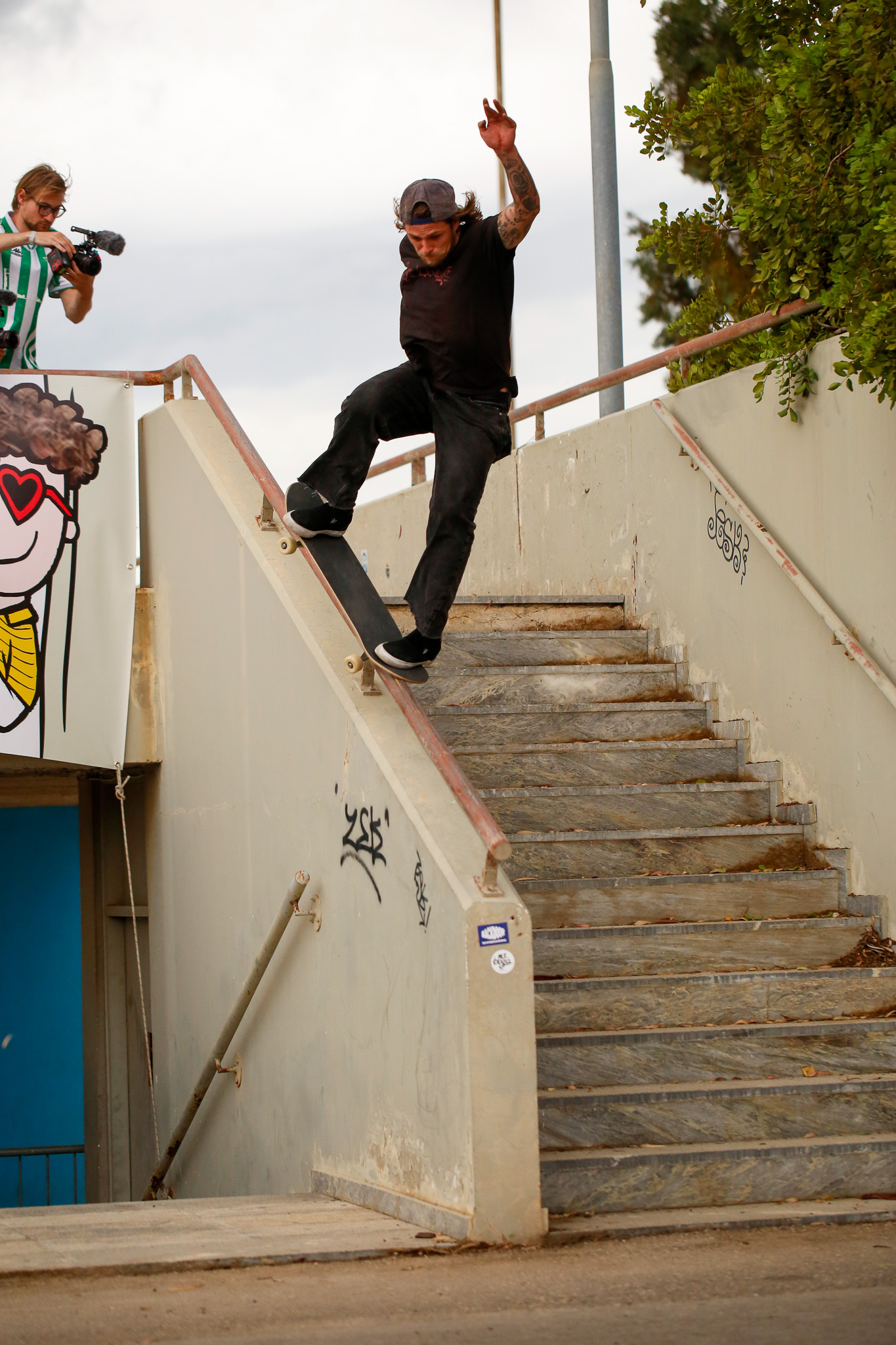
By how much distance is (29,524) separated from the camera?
7.37m

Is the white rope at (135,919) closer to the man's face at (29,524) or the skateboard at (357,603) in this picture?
the man's face at (29,524)

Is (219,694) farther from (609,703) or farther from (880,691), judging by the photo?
(880,691)

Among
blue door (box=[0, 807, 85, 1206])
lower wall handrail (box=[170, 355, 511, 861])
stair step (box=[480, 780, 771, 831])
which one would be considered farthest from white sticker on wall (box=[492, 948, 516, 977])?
blue door (box=[0, 807, 85, 1206])

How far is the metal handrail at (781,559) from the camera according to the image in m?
5.78

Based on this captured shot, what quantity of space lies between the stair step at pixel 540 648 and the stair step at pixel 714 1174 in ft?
9.22

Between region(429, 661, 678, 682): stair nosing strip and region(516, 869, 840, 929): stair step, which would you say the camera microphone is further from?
region(516, 869, 840, 929): stair step

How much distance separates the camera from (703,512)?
7105mm

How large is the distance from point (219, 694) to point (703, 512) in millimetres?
2541

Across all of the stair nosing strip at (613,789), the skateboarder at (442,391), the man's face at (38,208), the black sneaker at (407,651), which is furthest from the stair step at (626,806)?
the man's face at (38,208)

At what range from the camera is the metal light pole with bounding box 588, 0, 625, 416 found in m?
11.1

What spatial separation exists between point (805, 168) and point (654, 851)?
2726 mm

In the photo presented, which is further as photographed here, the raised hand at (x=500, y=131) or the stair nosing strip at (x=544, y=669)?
the stair nosing strip at (x=544, y=669)

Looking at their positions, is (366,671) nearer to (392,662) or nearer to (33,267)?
(392,662)

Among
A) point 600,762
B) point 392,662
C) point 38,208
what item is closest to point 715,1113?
point 392,662
